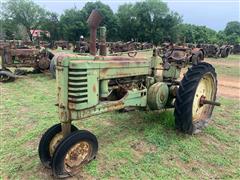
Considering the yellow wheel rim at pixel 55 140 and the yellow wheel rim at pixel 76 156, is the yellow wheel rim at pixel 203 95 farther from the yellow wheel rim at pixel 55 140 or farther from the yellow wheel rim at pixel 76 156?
the yellow wheel rim at pixel 55 140

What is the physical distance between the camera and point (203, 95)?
17.0ft

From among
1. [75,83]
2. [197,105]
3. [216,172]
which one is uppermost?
[75,83]

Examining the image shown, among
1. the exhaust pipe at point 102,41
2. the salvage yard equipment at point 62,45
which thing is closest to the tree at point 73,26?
the salvage yard equipment at point 62,45

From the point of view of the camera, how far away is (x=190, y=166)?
3.96m

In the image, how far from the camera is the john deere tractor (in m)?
3.44

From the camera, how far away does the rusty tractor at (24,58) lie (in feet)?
35.4

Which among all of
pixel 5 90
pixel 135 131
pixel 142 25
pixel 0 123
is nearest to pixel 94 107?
pixel 135 131

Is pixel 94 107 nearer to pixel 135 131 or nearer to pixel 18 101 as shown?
pixel 135 131

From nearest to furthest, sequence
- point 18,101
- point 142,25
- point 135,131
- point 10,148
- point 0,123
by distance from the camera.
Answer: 1. point 10,148
2. point 135,131
3. point 0,123
4. point 18,101
5. point 142,25

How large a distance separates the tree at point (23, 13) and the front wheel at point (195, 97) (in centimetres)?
5803

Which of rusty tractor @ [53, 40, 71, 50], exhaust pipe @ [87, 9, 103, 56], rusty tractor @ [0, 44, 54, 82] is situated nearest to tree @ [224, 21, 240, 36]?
rusty tractor @ [53, 40, 71, 50]

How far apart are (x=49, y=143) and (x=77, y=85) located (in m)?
0.89

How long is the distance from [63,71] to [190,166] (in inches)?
80.5

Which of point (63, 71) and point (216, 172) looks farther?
point (216, 172)
